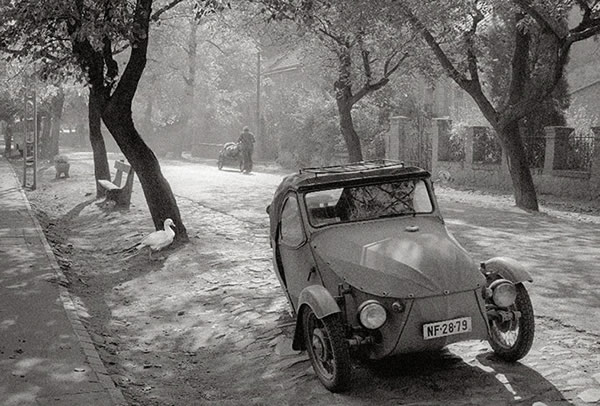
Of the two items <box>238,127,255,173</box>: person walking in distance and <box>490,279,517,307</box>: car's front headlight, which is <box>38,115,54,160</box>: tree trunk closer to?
<box>238,127,255,173</box>: person walking in distance

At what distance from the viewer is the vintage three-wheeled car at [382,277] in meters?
5.89

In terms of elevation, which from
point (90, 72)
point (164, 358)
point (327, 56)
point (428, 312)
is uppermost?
point (327, 56)

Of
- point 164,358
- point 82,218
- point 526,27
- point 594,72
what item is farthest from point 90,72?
point 594,72

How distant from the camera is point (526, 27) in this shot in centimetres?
1966

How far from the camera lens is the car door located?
6914 millimetres

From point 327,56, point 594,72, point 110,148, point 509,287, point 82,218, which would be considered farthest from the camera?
point 110,148

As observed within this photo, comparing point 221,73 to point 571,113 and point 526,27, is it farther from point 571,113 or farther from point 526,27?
point 526,27

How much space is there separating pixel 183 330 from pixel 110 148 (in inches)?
2540

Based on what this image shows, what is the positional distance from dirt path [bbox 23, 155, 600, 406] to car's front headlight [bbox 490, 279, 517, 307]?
0.61 meters

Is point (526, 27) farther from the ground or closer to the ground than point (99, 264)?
farther from the ground

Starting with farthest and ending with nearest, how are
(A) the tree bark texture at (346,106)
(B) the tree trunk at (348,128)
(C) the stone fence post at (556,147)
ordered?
(B) the tree trunk at (348,128), (A) the tree bark texture at (346,106), (C) the stone fence post at (556,147)

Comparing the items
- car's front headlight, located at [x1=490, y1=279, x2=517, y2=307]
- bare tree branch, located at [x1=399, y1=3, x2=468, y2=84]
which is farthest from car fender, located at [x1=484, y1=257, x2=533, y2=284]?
bare tree branch, located at [x1=399, y1=3, x2=468, y2=84]

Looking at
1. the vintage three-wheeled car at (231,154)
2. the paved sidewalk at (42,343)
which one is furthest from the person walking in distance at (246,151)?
the paved sidewalk at (42,343)

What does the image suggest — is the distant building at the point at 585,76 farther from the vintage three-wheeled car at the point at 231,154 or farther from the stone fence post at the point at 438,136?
the vintage three-wheeled car at the point at 231,154
